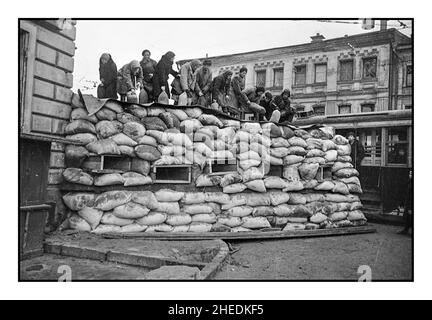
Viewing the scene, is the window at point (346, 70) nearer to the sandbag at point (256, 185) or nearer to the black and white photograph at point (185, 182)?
the black and white photograph at point (185, 182)

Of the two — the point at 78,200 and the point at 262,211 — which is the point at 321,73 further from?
the point at 78,200

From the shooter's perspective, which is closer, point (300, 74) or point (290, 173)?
point (290, 173)

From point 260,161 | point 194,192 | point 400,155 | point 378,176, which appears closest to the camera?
point 194,192

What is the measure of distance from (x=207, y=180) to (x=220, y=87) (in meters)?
2.10

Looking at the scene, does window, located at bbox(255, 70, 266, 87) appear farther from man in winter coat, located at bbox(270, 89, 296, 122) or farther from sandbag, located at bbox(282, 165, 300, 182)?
sandbag, located at bbox(282, 165, 300, 182)

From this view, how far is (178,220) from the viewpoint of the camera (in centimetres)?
411

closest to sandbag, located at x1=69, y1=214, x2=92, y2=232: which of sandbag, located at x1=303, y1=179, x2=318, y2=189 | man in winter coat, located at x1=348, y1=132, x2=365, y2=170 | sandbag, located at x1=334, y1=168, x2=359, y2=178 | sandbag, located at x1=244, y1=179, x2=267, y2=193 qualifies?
sandbag, located at x1=244, y1=179, x2=267, y2=193

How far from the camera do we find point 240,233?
14.2 ft

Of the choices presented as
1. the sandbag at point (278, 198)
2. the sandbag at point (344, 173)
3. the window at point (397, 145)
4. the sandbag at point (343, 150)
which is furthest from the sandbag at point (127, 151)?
the window at point (397, 145)

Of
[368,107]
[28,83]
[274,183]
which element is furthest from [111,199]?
[368,107]

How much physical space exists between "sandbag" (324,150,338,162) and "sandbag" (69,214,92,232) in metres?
3.74
